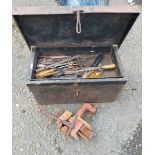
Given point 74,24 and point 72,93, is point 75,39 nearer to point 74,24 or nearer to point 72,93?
point 74,24

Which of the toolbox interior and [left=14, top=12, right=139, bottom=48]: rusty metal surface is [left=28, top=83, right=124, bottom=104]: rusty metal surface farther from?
[left=14, top=12, right=139, bottom=48]: rusty metal surface

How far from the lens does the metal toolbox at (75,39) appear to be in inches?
75.8

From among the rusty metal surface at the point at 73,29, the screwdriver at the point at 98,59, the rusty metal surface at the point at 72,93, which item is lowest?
the rusty metal surface at the point at 72,93

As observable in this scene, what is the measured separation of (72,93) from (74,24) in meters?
0.58

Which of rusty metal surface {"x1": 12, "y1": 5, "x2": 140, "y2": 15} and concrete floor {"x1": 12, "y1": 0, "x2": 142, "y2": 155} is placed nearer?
rusty metal surface {"x1": 12, "y1": 5, "x2": 140, "y2": 15}

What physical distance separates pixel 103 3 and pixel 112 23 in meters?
0.54

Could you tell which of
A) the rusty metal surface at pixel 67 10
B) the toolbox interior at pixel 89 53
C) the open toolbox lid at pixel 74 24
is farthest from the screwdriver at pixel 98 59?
the rusty metal surface at pixel 67 10

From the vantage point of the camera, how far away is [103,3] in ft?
8.34

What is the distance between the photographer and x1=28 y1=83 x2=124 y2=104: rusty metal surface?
6.65 feet

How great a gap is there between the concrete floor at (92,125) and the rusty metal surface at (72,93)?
131 mm

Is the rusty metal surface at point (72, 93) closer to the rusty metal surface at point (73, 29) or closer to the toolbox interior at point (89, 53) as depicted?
the toolbox interior at point (89, 53)

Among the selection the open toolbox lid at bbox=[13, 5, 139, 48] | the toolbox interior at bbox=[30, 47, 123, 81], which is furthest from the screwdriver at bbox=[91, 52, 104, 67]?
the open toolbox lid at bbox=[13, 5, 139, 48]
